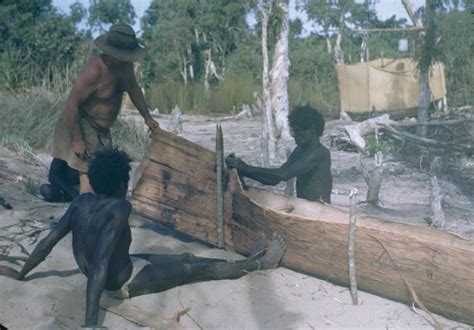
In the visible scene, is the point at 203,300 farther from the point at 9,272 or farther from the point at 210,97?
the point at 210,97

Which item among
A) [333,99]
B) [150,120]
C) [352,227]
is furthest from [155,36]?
[352,227]

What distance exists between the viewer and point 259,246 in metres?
4.36

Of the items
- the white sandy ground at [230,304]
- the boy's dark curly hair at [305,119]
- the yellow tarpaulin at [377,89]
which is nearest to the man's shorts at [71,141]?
the white sandy ground at [230,304]

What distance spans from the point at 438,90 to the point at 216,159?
11127 mm

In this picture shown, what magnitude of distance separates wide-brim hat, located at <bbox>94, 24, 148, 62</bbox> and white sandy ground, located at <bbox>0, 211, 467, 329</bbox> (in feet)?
5.16

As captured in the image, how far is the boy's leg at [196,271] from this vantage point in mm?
3848

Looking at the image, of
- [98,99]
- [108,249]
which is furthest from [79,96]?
Answer: [108,249]

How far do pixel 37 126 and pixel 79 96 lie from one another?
4356 millimetres

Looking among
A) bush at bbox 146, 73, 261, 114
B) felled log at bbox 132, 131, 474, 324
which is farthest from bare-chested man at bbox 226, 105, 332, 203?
bush at bbox 146, 73, 261, 114

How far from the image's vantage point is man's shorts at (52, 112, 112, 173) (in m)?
5.12

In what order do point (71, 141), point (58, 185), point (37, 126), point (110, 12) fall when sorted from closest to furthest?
point (71, 141), point (58, 185), point (37, 126), point (110, 12)

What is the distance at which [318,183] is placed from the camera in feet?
16.4

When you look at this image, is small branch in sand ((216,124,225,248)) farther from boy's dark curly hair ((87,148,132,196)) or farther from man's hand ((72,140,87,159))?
man's hand ((72,140,87,159))

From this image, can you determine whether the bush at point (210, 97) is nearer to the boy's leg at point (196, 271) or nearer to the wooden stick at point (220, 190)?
the wooden stick at point (220, 190)
